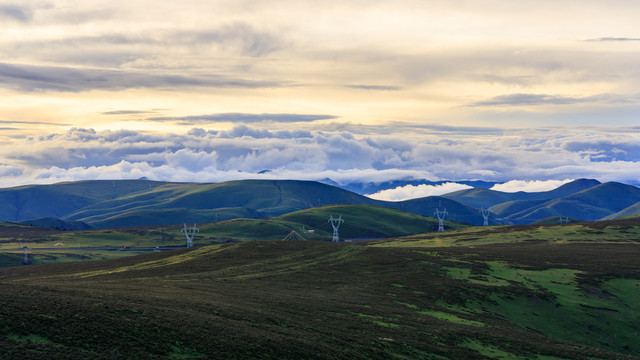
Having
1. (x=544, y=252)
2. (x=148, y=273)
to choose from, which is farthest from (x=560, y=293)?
(x=148, y=273)

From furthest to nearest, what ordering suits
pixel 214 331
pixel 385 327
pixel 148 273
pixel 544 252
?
pixel 544 252, pixel 148 273, pixel 385 327, pixel 214 331

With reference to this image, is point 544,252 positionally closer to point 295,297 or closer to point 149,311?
point 295,297

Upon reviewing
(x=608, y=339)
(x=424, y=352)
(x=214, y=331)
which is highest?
(x=214, y=331)

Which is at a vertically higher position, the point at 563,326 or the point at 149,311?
the point at 149,311

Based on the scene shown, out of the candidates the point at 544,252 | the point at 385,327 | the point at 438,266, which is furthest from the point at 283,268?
the point at 544,252

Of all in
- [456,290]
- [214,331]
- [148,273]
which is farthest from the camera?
[148,273]

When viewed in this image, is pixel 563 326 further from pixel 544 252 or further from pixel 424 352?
pixel 544 252

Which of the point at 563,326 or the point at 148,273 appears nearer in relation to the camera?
the point at 563,326
